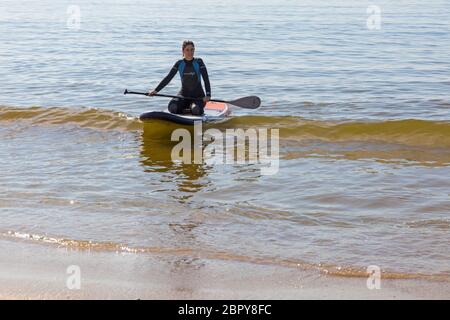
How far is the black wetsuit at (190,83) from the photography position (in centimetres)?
1179

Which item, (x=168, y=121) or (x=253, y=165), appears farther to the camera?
(x=168, y=121)

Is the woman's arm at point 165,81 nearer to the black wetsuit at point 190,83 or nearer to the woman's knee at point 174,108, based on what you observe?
the black wetsuit at point 190,83

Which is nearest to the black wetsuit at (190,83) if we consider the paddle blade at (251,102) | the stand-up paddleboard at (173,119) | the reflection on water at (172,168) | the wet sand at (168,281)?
the stand-up paddleboard at (173,119)

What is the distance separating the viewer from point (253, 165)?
1013cm

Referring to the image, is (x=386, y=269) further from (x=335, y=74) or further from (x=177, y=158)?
(x=335, y=74)

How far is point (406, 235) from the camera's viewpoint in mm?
6965

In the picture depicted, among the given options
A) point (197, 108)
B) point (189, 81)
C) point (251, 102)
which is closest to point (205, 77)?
point (189, 81)

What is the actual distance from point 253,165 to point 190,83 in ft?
8.18

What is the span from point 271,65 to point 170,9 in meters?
20.3

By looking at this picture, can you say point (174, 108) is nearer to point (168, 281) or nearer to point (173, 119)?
point (173, 119)

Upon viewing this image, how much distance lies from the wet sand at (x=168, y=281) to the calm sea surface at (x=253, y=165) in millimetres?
243

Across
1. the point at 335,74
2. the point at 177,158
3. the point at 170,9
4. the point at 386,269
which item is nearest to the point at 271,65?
the point at 335,74

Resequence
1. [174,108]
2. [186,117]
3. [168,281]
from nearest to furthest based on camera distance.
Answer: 1. [168,281]
2. [186,117]
3. [174,108]
